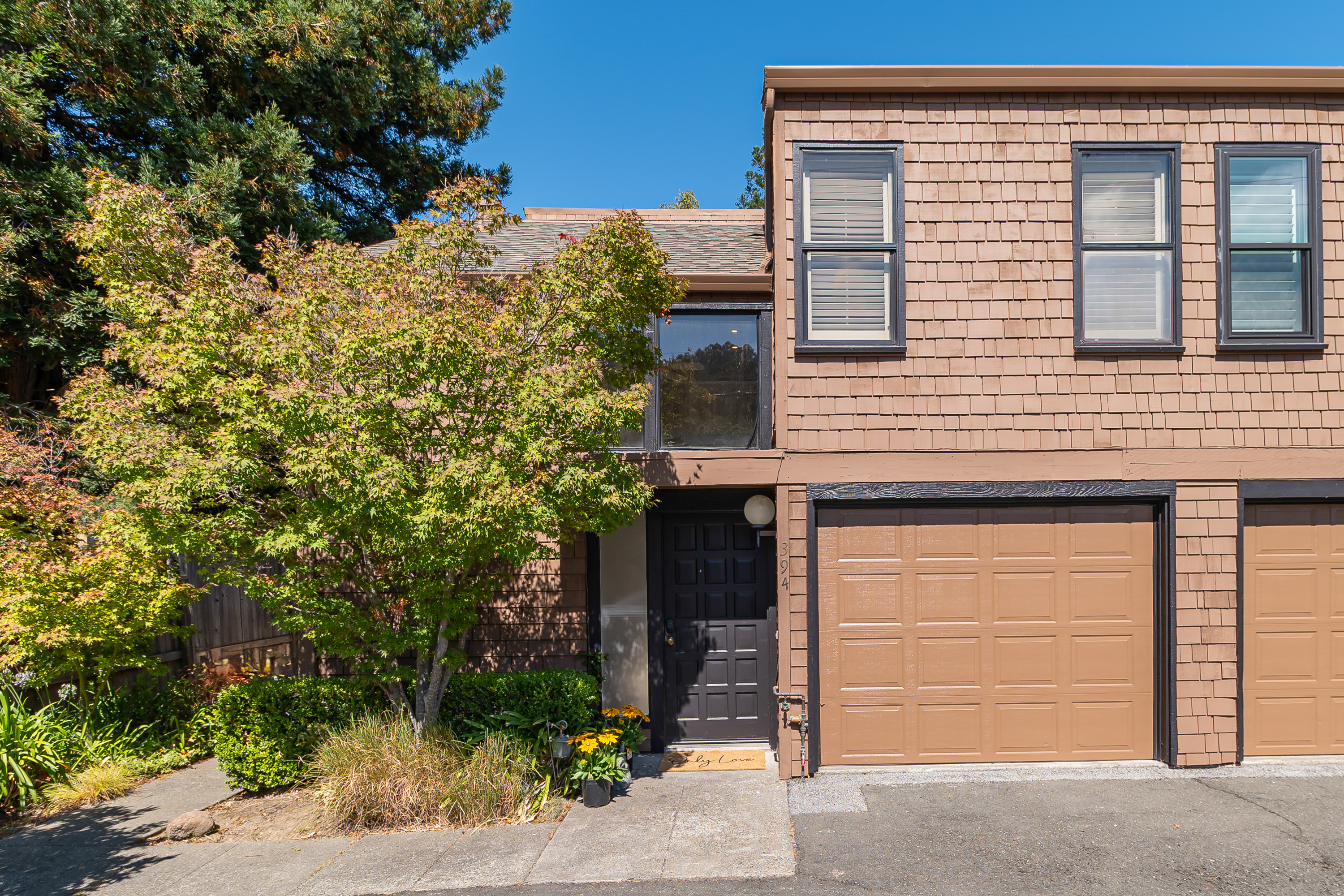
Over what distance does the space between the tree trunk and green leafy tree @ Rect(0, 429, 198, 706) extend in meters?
2.24

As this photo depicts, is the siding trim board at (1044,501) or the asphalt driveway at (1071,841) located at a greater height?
the siding trim board at (1044,501)

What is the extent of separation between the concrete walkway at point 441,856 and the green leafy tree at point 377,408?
4.23ft

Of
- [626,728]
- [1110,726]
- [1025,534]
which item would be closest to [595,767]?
[626,728]

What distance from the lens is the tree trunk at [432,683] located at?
19.0ft

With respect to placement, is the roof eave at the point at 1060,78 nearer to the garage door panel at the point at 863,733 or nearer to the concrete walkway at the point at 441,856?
the garage door panel at the point at 863,733

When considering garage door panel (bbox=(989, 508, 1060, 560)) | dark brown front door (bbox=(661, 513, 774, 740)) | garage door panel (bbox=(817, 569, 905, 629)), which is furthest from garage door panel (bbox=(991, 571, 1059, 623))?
dark brown front door (bbox=(661, 513, 774, 740))

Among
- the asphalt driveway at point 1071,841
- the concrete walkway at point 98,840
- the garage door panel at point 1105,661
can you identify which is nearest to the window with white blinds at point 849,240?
the garage door panel at point 1105,661

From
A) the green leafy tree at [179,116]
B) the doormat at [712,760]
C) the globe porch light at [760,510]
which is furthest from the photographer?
the green leafy tree at [179,116]

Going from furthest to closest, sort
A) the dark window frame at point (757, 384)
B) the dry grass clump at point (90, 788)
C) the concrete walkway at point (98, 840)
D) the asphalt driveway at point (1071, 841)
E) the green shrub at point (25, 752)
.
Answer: the dark window frame at point (757, 384) < the dry grass clump at point (90, 788) < the green shrub at point (25, 752) < the concrete walkway at point (98, 840) < the asphalt driveway at point (1071, 841)

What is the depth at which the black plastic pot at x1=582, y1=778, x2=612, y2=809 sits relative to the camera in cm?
558

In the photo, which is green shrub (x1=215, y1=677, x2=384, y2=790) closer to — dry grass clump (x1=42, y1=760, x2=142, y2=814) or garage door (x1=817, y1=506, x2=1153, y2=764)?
dry grass clump (x1=42, y1=760, x2=142, y2=814)

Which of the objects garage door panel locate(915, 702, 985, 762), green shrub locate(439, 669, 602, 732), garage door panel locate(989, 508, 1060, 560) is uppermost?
garage door panel locate(989, 508, 1060, 560)

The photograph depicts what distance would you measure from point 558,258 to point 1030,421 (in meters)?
4.36

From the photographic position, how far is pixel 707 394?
7.12 m
